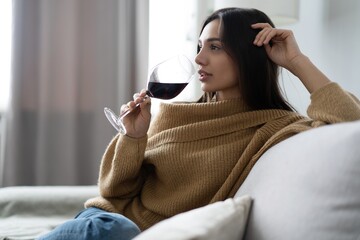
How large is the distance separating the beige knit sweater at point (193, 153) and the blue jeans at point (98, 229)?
10.7 inches

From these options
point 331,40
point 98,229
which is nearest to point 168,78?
point 98,229

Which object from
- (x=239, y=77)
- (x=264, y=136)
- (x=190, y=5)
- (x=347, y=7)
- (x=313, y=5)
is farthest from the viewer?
(x=190, y=5)

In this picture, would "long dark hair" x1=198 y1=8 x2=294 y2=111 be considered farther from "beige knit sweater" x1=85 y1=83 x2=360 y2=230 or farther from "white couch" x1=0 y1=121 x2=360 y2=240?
"white couch" x1=0 y1=121 x2=360 y2=240

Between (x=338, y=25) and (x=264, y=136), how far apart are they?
1299 millimetres

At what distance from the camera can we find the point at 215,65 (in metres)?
1.36

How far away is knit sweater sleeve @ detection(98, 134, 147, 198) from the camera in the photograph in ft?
4.35

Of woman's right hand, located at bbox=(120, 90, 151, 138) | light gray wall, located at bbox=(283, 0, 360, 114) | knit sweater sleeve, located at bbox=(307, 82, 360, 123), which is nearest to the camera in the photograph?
knit sweater sleeve, located at bbox=(307, 82, 360, 123)

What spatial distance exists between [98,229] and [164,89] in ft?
1.49

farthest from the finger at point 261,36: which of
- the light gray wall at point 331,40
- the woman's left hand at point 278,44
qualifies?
the light gray wall at point 331,40

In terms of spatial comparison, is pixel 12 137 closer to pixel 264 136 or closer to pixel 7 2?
pixel 7 2

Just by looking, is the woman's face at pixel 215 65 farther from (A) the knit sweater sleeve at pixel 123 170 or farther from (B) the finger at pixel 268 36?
(A) the knit sweater sleeve at pixel 123 170

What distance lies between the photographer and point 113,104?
2.64 m

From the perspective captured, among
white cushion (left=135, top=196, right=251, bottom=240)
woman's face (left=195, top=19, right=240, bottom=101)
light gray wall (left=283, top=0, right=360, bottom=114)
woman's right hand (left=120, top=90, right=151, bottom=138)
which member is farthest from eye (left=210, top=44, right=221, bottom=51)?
light gray wall (left=283, top=0, right=360, bottom=114)

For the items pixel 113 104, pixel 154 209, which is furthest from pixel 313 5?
pixel 154 209
